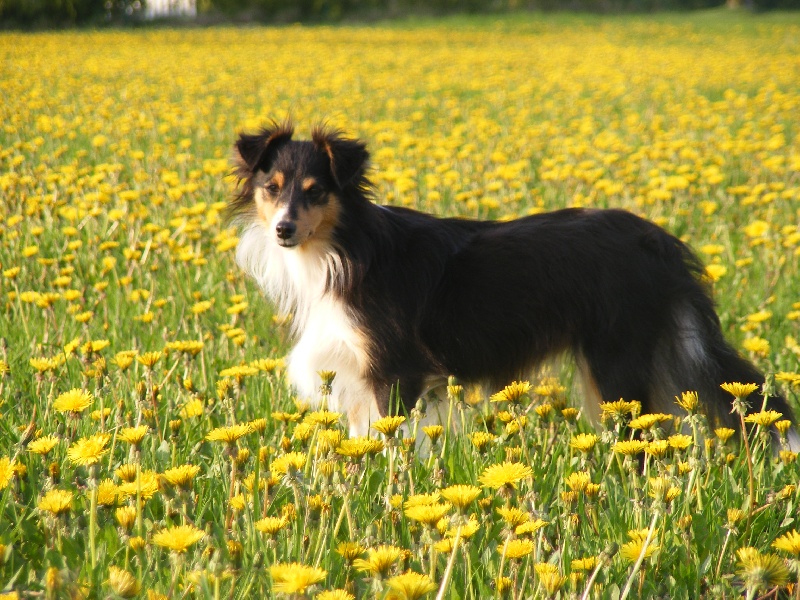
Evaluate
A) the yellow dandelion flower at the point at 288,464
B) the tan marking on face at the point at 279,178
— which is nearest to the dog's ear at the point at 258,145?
the tan marking on face at the point at 279,178

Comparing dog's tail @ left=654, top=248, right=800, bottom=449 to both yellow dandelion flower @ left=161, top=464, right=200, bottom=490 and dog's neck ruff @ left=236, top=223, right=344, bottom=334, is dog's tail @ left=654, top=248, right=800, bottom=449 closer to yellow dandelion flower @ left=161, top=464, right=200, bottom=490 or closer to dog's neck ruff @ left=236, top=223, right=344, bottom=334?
dog's neck ruff @ left=236, top=223, right=344, bottom=334

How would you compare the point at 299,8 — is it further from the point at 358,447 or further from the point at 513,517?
the point at 513,517

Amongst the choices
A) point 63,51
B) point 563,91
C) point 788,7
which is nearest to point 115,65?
point 63,51

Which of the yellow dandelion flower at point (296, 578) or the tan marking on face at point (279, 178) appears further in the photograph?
the tan marking on face at point (279, 178)

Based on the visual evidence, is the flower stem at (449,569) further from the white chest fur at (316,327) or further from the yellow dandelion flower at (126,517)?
the white chest fur at (316,327)

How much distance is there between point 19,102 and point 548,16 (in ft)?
102

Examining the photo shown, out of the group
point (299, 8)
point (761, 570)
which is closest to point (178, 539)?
point (761, 570)

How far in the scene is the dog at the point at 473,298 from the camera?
3.27 metres

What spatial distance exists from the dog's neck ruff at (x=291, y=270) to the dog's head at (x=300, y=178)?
8 cm

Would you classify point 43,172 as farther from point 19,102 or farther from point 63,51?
point 63,51

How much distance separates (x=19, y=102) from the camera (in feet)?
33.5

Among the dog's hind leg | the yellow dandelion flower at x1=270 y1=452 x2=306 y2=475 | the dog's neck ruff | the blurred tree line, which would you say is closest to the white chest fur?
the dog's neck ruff

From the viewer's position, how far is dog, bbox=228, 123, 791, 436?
129 inches

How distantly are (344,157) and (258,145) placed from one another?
358 mm
